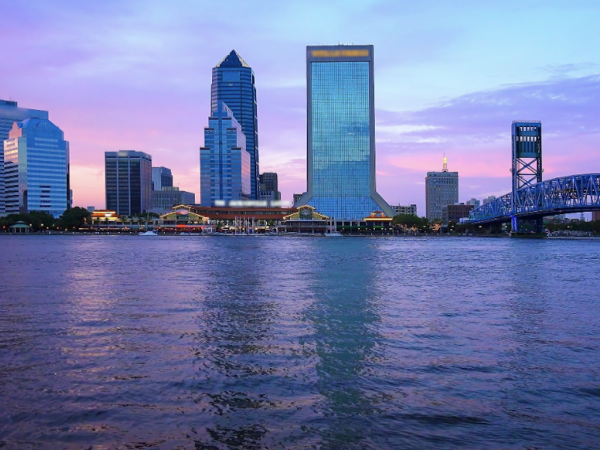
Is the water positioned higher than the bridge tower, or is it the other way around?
the bridge tower

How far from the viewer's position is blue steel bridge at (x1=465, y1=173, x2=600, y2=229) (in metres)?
149

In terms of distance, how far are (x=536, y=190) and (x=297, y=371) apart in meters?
174

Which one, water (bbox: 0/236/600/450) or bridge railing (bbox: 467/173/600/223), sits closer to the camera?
water (bbox: 0/236/600/450)

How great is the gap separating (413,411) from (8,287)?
121 ft

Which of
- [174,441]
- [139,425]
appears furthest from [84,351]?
[174,441]

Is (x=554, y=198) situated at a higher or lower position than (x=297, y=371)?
higher

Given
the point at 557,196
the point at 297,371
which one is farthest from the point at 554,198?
the point at 297,371

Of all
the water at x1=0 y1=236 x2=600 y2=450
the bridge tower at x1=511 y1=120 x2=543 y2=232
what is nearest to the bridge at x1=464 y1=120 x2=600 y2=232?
the bridge tower at x1=511 y1=120 x2=543 y2=232

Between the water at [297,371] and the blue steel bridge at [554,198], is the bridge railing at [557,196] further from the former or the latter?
Answer: the water at [297,371]

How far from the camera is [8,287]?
4178 cm

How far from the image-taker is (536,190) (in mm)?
174750

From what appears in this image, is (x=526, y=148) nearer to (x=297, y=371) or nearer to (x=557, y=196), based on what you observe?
(x=557, y=196)

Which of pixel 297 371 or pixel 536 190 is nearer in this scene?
pixel 297 371

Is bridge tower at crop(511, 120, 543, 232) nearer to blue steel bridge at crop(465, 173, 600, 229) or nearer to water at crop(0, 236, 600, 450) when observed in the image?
blue steel bridge at crop(465, 173, 600, 229)
